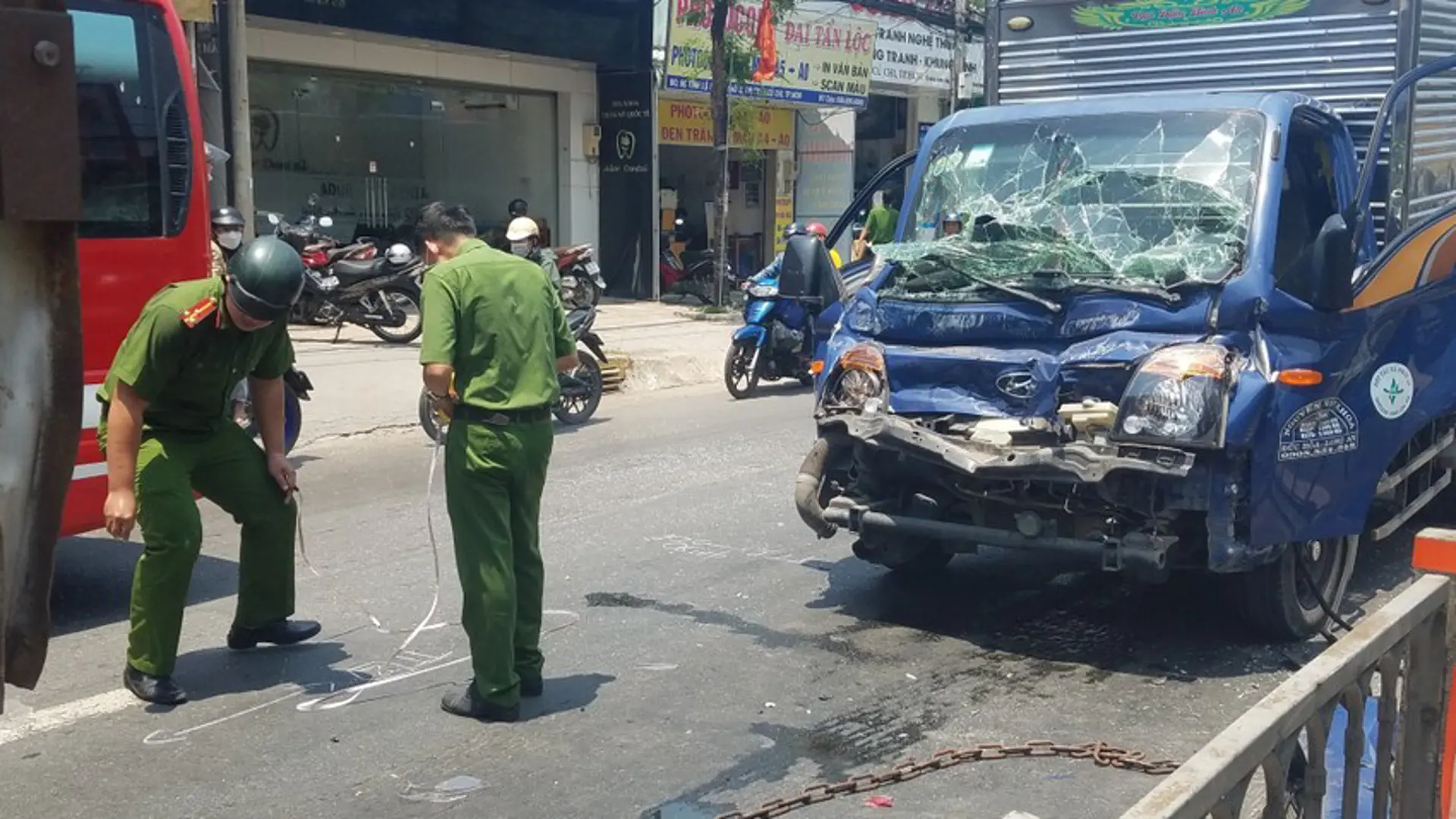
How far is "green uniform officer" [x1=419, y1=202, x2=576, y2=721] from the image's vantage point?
4.96 metres

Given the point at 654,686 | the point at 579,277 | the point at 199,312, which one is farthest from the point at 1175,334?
the point at 579,277

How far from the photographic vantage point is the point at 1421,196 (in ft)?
22.0

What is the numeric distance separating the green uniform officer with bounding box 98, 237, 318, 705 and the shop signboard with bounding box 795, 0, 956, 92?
18.9 m

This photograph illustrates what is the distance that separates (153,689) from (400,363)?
8.90m

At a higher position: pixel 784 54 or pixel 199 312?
pixel 784 54

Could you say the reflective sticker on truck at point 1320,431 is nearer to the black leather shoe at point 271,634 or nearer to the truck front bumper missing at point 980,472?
the truck front bumper missing at point 980,472

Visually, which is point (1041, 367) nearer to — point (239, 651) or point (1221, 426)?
point (1221, 426)

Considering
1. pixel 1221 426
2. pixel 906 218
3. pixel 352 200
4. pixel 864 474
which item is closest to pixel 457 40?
pixel 352 200

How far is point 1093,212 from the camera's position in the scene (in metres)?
6.27

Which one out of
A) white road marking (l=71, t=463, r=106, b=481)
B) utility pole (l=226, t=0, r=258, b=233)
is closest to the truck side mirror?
white road marking (l=71, t=463, r=106, b=481)

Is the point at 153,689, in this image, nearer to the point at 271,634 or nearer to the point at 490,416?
the point at 271,634

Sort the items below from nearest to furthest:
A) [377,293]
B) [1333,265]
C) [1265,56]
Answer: [1333,265] < [1265,56] < [377,293]

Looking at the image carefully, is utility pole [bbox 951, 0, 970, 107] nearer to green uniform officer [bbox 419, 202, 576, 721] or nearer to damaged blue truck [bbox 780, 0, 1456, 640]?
damaged blue truck [bbox 780, 0, 1456, 640]

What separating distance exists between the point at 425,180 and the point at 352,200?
132 cm
